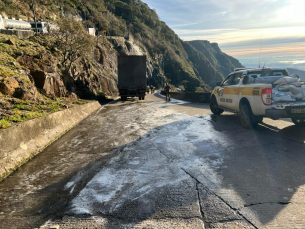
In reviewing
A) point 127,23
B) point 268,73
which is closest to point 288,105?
point 268,73

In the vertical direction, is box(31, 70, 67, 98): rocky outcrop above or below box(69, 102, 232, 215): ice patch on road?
above

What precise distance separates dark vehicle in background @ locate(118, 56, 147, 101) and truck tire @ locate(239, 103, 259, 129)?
1583 centimetres

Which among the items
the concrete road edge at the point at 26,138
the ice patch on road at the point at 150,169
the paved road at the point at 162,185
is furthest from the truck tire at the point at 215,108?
the concrete road edge at the point at 26,138

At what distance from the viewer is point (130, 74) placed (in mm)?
23312

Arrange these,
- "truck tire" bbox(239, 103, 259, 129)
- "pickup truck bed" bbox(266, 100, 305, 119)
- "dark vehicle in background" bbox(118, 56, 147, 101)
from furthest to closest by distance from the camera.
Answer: "dark vehicle in background" bbox(118, 56, 147, 101)
"truck tire" bbox(239, 103, 259, 129)
"pickup truck bed" bbox(266, 100, 305, 119)

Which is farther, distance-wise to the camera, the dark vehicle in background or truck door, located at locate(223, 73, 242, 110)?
the dark vehicle in background

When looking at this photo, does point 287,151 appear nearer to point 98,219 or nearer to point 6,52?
point 98,219

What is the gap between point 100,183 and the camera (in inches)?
157

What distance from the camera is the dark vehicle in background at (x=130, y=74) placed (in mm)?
23250

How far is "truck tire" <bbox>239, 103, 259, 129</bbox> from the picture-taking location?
795cm

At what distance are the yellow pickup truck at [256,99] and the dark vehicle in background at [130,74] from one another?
1335 centimetres

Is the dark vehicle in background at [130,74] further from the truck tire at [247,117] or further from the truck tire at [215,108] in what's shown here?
the truck tire at [247,117]

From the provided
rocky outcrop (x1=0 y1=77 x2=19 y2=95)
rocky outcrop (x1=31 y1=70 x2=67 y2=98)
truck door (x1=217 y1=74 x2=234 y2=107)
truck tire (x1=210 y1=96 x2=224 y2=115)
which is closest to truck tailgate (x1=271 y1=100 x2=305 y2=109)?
truck door (x1=217 y1=74 x2=234 y2=107)

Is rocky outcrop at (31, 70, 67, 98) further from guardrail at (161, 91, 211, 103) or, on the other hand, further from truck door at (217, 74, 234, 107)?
guardrail at (161, 91, 211, 103)
